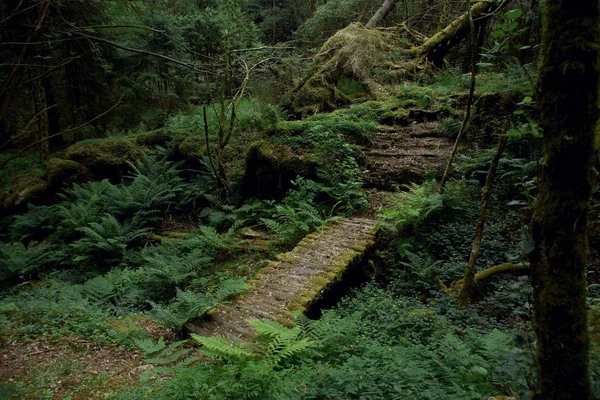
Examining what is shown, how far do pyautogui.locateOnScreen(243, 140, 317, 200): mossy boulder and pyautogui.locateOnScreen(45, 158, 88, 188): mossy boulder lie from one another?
6023 mm

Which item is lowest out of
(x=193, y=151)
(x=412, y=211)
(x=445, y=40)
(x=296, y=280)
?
(x=296, y=280)

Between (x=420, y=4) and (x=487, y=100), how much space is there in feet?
33.9

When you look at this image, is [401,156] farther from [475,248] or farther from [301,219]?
[475,248]

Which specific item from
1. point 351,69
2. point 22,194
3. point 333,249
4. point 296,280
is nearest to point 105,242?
point 22,194

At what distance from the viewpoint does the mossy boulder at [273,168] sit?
27.8 feet

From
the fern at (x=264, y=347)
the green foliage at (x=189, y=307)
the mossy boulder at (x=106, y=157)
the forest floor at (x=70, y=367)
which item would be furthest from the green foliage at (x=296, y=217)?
the mossy boulder at (x=106, y=157)

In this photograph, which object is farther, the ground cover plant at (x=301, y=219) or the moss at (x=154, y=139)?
the moss at (x=154, y=139)

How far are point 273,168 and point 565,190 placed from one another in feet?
24.3

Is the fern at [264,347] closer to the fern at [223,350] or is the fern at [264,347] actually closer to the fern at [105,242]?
the fern at [223,350]

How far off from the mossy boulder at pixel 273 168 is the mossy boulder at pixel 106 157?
4.67 m

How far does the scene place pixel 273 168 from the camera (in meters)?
8.65

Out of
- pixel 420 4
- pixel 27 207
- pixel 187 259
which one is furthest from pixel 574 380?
pixel 420 4

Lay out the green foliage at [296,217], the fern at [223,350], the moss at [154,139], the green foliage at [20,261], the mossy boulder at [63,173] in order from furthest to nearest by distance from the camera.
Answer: the moss at [154,139], the mossy boulder at [63,173], the green foliage at [20,261], the green foliage at [296,217], the fern at [223,350]

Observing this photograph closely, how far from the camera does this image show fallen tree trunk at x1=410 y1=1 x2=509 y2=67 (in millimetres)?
11725
